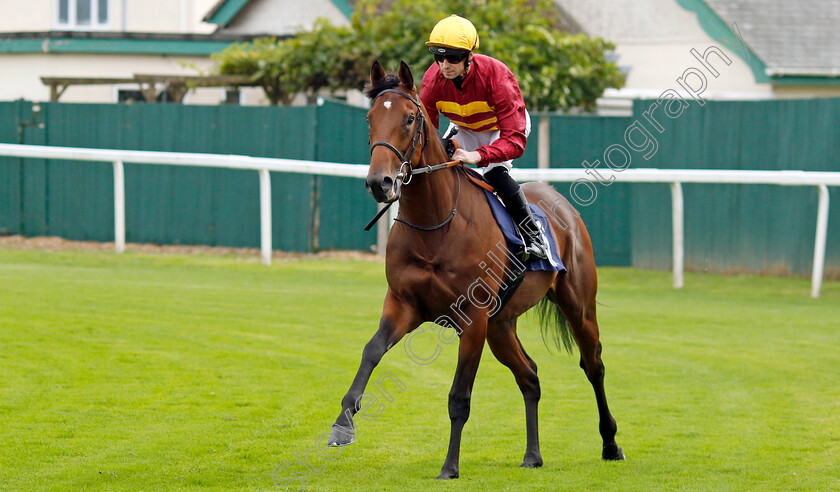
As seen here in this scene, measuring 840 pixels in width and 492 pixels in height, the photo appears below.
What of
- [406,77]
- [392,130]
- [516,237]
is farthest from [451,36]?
[516,237]

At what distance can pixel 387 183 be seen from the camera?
15.2 feet

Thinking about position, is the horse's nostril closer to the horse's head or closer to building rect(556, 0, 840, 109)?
the horse's head

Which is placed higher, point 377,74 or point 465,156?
point 377,74

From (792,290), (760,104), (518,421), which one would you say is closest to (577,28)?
(760,104)

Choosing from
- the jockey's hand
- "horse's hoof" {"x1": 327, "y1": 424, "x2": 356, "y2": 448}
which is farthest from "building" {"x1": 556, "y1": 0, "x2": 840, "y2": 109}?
"horse's hoof" {"x1": 327, "y1": 424, "x2": 356, "y2": 448}

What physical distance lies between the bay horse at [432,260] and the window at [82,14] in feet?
60.6

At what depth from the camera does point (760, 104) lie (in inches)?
493

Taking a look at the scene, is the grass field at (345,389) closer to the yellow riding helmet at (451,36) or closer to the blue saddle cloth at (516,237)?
the blue saddle cloth at (516,237)

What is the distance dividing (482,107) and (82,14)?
61.1 ft

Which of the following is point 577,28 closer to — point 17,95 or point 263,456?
point 17,95

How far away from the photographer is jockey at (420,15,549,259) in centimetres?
526

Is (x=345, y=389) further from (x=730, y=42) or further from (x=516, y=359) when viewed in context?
(x=730, y=42)

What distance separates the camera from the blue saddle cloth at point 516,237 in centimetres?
559

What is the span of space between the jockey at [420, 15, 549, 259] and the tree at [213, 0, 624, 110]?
884 cm
